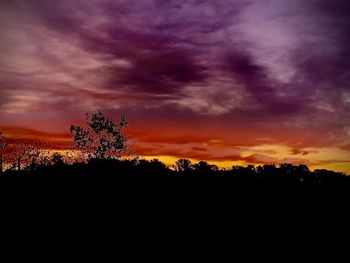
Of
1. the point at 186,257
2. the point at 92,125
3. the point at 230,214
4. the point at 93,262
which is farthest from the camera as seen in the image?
the point at 92,125

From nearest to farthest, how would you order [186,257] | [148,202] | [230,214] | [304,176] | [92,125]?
[186,257] < [148,202] < [230,214] < [304,176] < [92,125]

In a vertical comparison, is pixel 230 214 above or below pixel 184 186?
below

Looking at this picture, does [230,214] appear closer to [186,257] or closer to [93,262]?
[186,257]

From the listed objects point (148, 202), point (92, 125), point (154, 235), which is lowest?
point (154, 235)

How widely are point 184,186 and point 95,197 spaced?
35.7 feet

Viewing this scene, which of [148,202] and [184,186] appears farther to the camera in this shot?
[184,186]

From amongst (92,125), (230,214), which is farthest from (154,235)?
(92,125)

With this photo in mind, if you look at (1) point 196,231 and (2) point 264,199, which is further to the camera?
(2) point 264,199

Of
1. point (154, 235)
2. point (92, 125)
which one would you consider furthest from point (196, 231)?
point (92, 125)

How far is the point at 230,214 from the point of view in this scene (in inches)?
1710

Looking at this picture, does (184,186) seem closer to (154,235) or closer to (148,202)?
(148,202)

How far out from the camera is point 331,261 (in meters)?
37.8

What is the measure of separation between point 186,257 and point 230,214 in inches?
416

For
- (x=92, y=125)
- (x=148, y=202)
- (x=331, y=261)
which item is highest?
(x=92, y=125)
